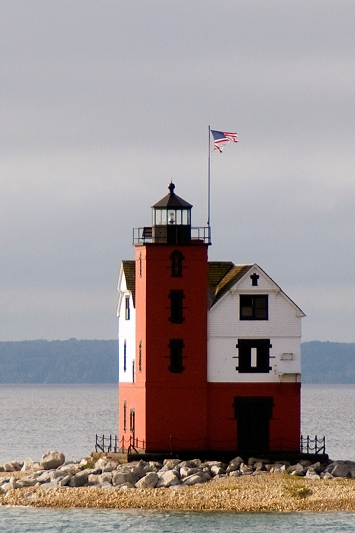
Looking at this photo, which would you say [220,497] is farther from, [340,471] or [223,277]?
[223,277]

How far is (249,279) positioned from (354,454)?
29.4 metres

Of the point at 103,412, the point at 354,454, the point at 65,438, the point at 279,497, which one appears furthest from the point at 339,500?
the point at 103,412

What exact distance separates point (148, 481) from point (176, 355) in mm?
7480

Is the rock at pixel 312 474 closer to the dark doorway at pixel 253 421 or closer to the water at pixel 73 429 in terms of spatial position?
the dark doorway at pixel 253 421

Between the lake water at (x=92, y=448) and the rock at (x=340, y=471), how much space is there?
6.93 m

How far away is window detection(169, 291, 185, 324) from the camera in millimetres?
72062

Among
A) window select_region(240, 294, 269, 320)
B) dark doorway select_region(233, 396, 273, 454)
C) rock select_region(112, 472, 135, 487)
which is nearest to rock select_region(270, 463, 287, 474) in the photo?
dark doorway select_region(233, 396, 273, 454)

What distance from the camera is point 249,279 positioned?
7219 cm

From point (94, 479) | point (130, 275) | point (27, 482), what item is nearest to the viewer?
point (94, 479)

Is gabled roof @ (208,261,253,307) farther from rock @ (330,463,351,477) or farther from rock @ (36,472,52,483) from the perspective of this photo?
rock @ (36,472,52,483)

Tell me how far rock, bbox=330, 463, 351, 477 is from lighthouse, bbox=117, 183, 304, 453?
308 centimetres

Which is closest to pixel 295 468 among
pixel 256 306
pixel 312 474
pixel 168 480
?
pixel 312 474

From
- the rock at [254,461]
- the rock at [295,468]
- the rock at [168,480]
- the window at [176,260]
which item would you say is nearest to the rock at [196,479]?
the rock at [168,480]

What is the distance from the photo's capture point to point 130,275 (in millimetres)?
75938
